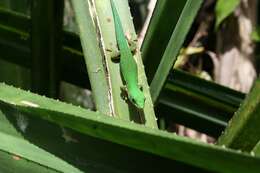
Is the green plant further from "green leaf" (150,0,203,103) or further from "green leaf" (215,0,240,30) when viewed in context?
"green leaf" (215,0,240,30)

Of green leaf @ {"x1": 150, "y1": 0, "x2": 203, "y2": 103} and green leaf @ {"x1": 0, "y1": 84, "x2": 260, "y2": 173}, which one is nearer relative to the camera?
green leaf @ {"x1": 0, "y1": 84, "x2": 260, "y2": 173}

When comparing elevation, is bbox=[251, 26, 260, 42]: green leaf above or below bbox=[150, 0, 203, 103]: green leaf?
below

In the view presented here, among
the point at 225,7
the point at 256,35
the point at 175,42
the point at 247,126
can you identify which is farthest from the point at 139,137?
the point at 256,35

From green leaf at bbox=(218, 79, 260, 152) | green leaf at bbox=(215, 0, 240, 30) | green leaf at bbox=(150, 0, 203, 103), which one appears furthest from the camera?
green leaf at bbox=(215, 0, 240, 30)

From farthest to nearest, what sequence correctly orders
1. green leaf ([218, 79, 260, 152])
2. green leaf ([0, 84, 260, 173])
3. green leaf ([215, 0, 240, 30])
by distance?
1. green leaf ([215, 0, 240, 30])
2. green leaf ([218, 79, 260, 152])
3. green leaf ([0, 84, 260, 173])

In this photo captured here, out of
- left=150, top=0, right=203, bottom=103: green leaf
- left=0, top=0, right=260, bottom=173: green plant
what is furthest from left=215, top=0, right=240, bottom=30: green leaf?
left=150, top=0, right=203, bottom=103: green leaf

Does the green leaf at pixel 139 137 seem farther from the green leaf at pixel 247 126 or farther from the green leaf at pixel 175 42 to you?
the green leaf at pixel 175 42

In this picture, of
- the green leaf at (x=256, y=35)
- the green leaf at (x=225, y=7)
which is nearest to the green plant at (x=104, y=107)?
the green leaf at (x=225, y=7)

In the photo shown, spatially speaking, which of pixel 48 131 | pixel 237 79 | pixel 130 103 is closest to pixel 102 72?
pixel 130 103

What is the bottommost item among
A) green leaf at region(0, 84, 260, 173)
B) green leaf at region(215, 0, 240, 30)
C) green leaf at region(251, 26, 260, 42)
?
green leaf at region(251, 26, 260, 42)

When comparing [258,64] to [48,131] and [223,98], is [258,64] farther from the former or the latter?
[48,131]

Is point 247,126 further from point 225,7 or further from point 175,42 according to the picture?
point 225,7
